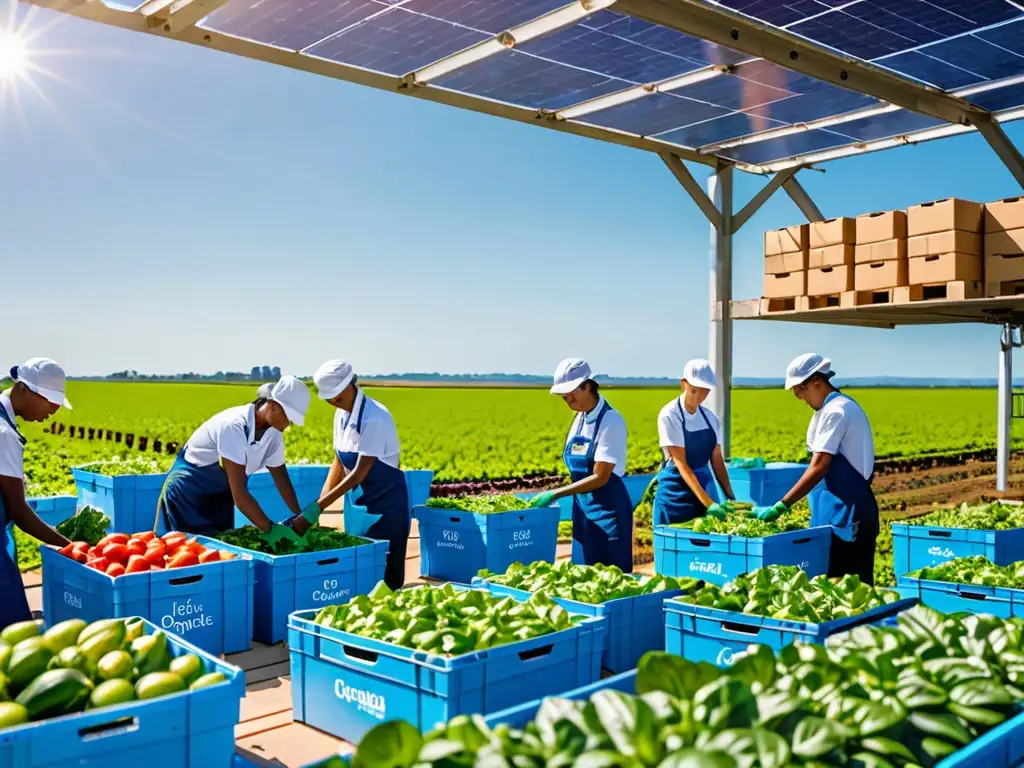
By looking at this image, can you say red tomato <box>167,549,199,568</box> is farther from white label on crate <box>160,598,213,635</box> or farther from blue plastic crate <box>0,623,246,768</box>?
blue plastic crate <box>0,623,246,768</box>

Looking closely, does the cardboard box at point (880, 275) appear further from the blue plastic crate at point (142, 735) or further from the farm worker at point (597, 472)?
the blue plastic crate at point (142, 735)

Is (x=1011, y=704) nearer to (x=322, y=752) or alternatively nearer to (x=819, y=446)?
(x=322, y=752)

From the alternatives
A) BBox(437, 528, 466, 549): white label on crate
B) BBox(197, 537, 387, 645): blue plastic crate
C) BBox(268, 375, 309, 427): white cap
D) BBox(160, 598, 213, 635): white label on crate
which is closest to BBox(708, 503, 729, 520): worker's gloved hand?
BBox(437, 528, 466, 549): white label on crate

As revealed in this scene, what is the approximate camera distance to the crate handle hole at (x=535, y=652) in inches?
118

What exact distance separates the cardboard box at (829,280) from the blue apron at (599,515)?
7.50ft

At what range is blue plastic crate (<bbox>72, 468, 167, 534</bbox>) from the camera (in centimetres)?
726

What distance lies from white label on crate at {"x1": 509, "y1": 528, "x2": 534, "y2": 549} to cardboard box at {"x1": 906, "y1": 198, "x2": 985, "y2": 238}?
331 centimetres

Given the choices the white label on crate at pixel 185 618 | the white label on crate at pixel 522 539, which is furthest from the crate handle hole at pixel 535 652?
the white label on crate at pixel 522 539

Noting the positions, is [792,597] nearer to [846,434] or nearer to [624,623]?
[624,623]

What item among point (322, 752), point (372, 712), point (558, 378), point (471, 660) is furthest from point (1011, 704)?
point (558, 378)

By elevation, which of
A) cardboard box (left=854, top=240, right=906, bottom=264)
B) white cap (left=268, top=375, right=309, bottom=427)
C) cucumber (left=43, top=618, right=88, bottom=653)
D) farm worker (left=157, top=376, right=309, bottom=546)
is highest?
cardboard box (left=854, top=240, right=906, bottom=264)

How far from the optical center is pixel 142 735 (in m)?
2.25

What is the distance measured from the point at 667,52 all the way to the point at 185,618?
4163 millimetres

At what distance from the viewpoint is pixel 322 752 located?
9.93ft
